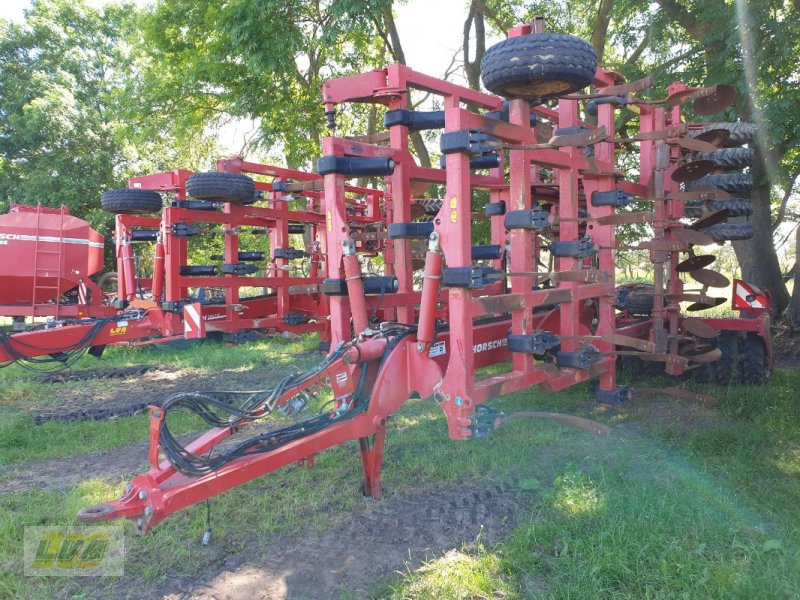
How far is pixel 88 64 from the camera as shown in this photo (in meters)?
25.3

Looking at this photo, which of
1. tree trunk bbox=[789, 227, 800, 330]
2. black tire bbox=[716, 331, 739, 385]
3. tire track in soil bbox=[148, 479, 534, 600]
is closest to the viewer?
tire track in soil bbox=[148, 479, 534, 600]

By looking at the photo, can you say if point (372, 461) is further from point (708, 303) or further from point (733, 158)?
point (733, 158)

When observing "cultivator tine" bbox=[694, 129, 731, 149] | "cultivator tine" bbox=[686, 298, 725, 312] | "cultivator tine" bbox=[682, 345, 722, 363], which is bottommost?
"cultivator tine" bbox=[682, 345, 722, 363]

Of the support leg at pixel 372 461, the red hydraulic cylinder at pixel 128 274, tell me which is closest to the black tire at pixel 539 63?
the support leg at pixel 372 461

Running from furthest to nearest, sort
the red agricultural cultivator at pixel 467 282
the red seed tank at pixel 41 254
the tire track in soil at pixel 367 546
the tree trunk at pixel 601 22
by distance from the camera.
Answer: the tree trunk at pixel 601 22 → the red seed tank at pixel 41 254 → the red agricultural cultivator at pixel 467 282 → the tire track in soil at pixel 367 546

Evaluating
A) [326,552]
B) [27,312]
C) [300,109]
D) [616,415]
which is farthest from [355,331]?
[300,109]

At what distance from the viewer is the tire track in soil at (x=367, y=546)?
10.2 ft

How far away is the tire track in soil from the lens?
312cm

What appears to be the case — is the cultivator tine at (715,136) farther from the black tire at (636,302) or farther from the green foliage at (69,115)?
the green foliage at (69,115)

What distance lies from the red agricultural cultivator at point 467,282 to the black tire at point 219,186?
2.90 meters

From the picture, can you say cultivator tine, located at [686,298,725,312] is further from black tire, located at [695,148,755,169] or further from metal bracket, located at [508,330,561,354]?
metal bracket, located at [508,330,561,354]

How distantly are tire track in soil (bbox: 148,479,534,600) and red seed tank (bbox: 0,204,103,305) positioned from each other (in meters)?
6.56

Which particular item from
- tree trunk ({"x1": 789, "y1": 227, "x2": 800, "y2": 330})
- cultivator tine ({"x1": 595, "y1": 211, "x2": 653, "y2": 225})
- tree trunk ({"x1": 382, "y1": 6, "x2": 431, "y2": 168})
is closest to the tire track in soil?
cultivator tine ({"x1": 595, "y1": 211, "x2": 653, "y2": 225})

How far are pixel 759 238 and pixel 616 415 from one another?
5.74m
